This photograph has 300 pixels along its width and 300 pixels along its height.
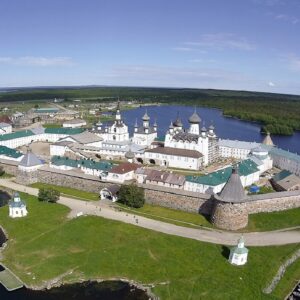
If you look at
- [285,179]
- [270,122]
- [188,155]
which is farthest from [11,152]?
[270,122]

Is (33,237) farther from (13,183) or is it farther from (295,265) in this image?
(295,265)

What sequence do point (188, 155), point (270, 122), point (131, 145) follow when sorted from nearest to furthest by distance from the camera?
point (188, 155)
point (131, 145)
point (270, 122)

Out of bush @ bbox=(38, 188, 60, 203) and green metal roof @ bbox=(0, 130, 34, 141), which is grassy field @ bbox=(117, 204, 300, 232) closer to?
bush @ bbox=(38, 188, 60, 203)

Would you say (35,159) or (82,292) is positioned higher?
(35,159)

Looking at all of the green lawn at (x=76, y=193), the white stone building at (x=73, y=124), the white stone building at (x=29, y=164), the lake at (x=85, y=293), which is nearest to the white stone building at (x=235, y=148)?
the green lawn at (x=76, y=193)

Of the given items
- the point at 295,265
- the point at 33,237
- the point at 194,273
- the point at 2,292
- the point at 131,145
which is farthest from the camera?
the point at 131,145

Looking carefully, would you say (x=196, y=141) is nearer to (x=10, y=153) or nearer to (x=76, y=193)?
(x=76, y=193)

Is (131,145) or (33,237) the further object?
(131,145)
